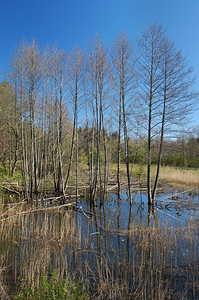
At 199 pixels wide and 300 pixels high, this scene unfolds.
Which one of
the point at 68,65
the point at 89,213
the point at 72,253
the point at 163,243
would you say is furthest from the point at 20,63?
the point at 163,243

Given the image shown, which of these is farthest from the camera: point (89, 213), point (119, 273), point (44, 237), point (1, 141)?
point (1, 141)

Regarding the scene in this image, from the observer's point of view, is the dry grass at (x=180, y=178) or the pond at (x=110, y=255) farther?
the dry grass at (x=180, y=178)

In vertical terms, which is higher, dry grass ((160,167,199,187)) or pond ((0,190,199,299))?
dry grass ((160,167,199,187))

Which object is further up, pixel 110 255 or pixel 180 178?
pixel 180 178

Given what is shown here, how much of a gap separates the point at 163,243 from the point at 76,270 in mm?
2075

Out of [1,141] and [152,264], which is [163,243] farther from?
[1,141]

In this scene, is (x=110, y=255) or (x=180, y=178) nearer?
(x=110, y=255)

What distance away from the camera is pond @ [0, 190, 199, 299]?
3.40 metres

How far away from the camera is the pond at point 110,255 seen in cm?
340

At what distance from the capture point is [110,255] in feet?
15.6

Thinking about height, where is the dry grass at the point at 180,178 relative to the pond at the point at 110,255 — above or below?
above

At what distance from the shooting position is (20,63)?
9.35m

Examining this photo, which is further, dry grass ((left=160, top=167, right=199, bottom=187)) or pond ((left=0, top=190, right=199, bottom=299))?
dry grass ((left=160, top=167, right=199, bottom=187))

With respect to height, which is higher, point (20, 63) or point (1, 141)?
point (20, 63)
